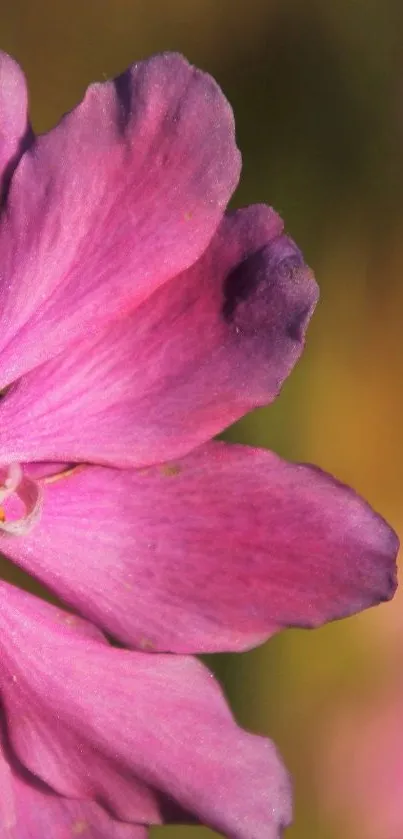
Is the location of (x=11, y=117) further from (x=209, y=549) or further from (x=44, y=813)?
(x=44, y=813)

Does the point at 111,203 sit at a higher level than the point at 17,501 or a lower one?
higher

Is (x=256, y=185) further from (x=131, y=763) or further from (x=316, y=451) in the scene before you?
(x=131, y=763)

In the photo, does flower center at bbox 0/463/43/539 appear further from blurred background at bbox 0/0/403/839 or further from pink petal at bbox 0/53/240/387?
blurred background at bbox 0/0/403/839

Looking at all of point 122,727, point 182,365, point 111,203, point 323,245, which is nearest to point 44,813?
point 122,727

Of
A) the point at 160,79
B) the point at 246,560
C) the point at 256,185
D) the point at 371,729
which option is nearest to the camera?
the point at 160,79

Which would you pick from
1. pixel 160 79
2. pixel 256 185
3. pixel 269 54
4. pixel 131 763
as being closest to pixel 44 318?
pixel 160 79
